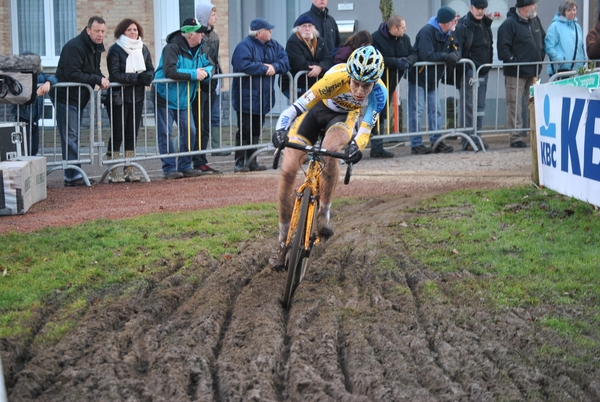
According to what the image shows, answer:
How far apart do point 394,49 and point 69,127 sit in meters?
5.46

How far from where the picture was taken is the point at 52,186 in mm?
13516

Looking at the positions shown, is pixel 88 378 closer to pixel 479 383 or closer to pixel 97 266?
pixel 479 383

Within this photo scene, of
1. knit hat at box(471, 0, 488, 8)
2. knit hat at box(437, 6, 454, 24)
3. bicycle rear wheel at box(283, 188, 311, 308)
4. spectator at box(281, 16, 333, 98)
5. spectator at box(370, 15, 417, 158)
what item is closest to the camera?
bicycle rear wheel at box(283, 188, 311, 308)

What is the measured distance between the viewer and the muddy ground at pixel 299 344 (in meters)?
5.16

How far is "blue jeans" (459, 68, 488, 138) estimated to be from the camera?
16.3 meters

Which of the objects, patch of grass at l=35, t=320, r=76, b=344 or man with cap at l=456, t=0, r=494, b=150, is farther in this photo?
man with cap at l=456, t=0, r=494, b=150

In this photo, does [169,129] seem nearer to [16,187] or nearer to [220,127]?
[220,127]

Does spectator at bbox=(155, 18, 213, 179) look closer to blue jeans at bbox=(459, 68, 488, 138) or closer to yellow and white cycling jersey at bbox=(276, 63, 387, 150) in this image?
blue jeans at bbox=(459, 68, 488, 138)

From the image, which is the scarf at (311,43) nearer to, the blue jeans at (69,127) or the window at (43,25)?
the blue jeans at (69,127)

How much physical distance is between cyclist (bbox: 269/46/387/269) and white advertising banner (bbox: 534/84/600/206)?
9.70ft

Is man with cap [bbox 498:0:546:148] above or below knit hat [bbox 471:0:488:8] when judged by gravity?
below

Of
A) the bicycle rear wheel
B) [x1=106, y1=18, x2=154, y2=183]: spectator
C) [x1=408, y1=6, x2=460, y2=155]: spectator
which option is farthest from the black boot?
the bicycle rear wheel

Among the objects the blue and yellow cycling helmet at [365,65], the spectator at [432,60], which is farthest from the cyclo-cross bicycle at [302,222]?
the spectator at [432,60]

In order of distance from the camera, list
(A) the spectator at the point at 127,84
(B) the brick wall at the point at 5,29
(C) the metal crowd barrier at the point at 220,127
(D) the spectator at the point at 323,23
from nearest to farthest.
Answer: (C) the metal crowd barrier at the point at 220,127
(A) the spectator at the point at 127,84
(D) the spectator at the point at 323,23
(B) the brick wall at the point at 5,29
